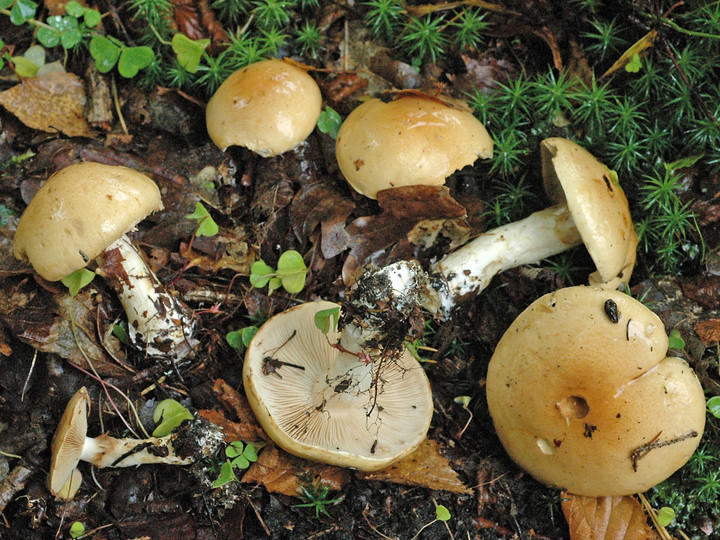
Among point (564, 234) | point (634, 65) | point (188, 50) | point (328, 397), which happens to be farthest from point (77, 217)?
point (634, 65)

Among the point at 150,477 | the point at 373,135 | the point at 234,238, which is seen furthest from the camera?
the point at 234,238

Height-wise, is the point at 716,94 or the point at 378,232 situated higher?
the point at 716,94

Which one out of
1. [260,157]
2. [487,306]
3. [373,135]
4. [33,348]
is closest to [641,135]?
[487,306]

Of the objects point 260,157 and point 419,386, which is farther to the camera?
point 260,157

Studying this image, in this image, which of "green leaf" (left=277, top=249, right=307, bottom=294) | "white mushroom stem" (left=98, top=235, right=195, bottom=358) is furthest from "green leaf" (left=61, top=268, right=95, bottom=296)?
"green leaf" (left=277, top=249, right=307, bottom=294)

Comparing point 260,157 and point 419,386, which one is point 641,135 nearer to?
point 419,386

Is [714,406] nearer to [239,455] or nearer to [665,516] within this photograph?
[665,516]

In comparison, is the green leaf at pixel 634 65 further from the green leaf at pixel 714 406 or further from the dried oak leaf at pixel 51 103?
the dried oak leaf at pixel 51 103
